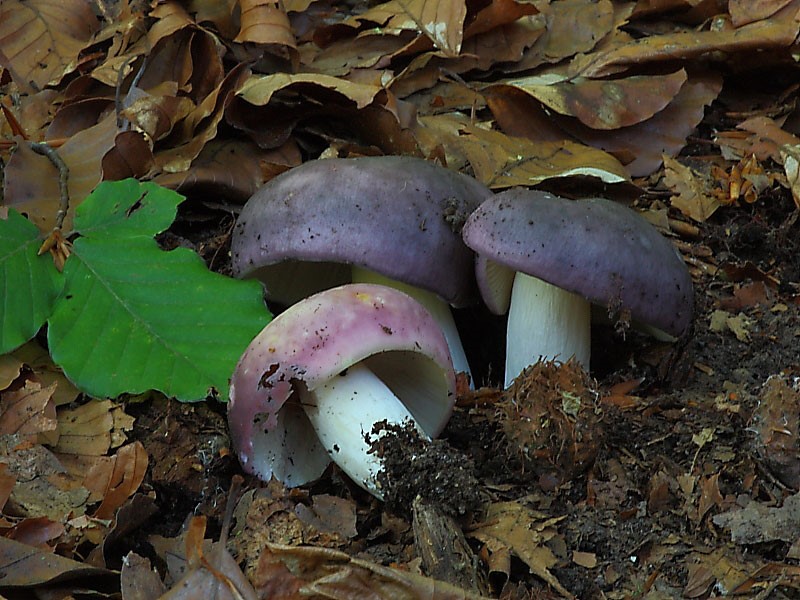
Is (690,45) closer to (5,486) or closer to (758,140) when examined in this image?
(758,140)

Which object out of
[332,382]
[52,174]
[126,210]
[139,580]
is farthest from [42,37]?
[139,580]

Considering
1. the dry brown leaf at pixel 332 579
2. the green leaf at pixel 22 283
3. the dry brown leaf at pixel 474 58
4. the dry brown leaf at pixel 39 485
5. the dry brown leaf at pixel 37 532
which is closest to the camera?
the dry brown leaf at pixel 332 579

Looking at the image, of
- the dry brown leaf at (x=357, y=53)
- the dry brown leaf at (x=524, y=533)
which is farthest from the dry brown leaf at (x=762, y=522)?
the dry brown leaf at (x=357, y=53)

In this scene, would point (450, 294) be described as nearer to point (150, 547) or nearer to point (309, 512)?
point (309, 512)

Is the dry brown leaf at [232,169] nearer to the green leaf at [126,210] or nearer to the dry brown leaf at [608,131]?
the green leaf at [126,210]

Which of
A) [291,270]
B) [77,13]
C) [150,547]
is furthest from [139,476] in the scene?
Answer: [77,13]

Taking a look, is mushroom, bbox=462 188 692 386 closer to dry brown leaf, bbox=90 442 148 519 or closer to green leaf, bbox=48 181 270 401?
green leaf, bbox=48 181 270 401
